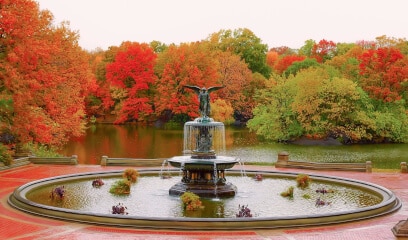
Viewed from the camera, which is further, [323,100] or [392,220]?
[323,100]

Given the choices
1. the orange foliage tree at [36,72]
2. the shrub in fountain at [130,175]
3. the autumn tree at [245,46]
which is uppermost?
the autumn tree at [245,46]

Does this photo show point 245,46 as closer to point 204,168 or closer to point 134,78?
point 134,78

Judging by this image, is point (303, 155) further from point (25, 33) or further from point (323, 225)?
point (323, 225)

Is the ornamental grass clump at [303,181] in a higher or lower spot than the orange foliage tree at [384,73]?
lower

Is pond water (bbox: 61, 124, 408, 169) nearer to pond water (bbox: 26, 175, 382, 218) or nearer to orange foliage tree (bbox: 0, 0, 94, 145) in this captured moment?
orange foliage tree (bbox: 0, 0, 94, 145)

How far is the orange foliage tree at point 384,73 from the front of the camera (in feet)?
214

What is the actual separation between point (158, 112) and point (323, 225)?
63576mm

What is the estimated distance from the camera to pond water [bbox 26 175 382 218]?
2272 centimetres

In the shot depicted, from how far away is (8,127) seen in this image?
33.8 m

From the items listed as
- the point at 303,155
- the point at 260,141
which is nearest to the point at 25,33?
the point at 303,155

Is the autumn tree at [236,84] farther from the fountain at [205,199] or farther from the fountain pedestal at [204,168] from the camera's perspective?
the fountain pedestal at [204,168]

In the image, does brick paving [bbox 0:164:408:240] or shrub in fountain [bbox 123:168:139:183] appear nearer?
brick paving [bbox 0:164:408:240]

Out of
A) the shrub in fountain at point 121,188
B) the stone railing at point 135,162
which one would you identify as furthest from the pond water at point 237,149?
the shrub in fountain at point 121,188

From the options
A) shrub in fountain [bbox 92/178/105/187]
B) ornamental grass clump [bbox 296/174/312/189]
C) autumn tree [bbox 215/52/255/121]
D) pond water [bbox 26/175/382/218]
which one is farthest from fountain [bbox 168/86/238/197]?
autumn tree [bbox 215/52/255/121]
